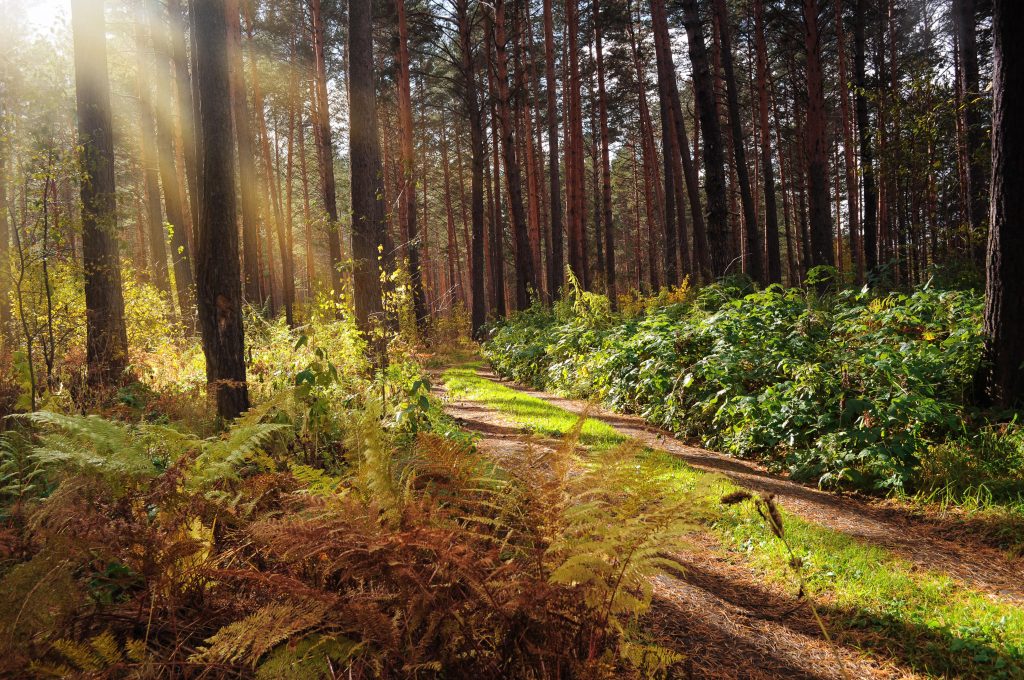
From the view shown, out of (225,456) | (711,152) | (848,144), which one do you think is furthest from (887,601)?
(848,144)

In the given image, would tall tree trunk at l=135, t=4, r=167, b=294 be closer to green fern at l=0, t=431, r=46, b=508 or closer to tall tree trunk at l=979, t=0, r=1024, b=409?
green fern at l=0, t=431, r=46, b=508

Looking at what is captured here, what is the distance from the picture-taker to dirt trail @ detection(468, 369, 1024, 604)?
317 cm

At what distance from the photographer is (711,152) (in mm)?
10539

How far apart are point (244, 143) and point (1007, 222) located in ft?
55.9

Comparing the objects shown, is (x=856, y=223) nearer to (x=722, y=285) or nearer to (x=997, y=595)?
(x=722, y=285)

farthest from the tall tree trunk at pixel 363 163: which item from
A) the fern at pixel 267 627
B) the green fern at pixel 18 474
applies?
the fern at pixel 267 627

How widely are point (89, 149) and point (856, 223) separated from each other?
28.4 metres

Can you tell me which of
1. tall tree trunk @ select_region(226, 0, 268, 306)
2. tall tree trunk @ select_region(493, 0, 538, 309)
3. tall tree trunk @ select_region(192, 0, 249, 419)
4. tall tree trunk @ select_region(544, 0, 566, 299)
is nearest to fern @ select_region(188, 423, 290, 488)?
tall tree trunk @ select_region(192, 0, 249, 419)

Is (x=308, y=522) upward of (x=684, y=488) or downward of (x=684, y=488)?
upward

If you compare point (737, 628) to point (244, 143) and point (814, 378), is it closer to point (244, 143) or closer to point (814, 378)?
point (814, 378)

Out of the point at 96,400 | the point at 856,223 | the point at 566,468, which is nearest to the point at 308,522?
the point at 566,468

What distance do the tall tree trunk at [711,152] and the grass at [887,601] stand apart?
7619mm

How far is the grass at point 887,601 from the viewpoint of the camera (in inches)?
94.6

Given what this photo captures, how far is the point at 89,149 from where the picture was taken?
7906 mm
